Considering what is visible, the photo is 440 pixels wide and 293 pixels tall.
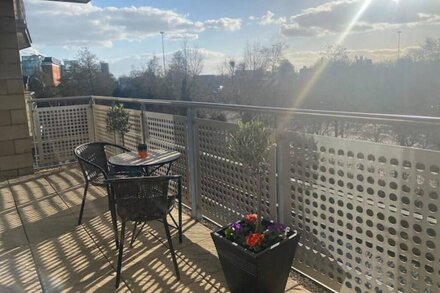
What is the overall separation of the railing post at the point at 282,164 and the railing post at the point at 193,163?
3.66 ft

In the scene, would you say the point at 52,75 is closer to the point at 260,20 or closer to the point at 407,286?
the point at 260,20

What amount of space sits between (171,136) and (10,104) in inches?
118

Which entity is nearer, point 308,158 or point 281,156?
point 308,158

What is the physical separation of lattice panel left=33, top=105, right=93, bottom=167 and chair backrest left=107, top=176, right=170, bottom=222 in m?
4.03

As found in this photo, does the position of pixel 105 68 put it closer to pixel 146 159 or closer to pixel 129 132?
pixel 129 132

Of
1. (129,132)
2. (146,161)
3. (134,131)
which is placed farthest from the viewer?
(129,132)

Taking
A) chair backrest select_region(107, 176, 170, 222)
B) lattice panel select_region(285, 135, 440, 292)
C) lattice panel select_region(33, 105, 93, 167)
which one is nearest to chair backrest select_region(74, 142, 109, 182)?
chair backrest select_region(107, 176, 170, 222)

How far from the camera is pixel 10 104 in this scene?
541cm

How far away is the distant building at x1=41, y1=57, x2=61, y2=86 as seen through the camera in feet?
62.2

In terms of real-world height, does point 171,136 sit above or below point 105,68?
below

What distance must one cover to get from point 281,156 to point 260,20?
18.6m

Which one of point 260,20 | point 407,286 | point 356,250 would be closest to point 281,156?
point 356,250

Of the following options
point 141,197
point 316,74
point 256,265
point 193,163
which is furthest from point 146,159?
point 316,74

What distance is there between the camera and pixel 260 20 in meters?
19.7
